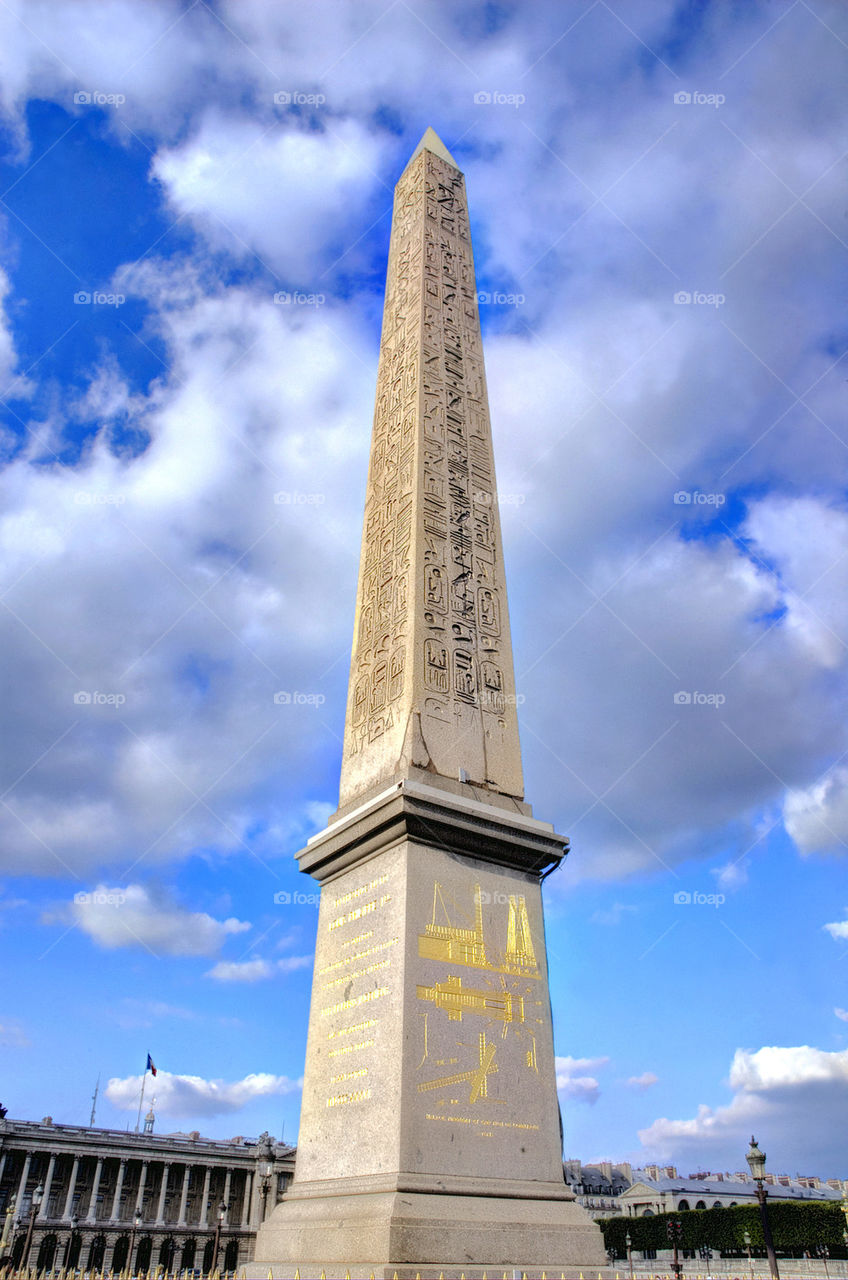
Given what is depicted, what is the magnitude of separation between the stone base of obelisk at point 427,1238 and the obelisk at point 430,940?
Answer: 2cm

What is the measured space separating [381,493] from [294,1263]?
7210 mm

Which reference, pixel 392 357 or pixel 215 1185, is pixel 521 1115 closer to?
pixel 392 357

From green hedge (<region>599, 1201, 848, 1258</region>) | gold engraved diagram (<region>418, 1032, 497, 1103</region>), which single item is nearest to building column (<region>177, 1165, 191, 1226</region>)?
green hedge (<region>599, 1201, 848, 1258</region>)

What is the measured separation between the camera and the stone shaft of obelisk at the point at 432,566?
8.63 metres

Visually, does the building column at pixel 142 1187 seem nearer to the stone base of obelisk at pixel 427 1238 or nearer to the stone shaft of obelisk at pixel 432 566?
the stone shaft of obelisk at pixel 432 566

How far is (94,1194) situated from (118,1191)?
6.92 feet

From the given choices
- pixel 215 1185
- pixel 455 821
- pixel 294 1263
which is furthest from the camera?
pixel 215 1185

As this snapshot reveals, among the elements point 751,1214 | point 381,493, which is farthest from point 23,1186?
point 381,493

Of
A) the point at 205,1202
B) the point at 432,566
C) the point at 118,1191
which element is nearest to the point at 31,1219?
the point at 432,566

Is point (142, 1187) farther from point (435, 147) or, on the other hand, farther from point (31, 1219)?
point (435, 147)

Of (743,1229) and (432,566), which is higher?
(432,566)

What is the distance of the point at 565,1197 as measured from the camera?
6.88m

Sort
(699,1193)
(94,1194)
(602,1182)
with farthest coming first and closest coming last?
(602,1182) → (699,1193) → (94,1194)

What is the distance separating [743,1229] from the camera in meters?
50.4
